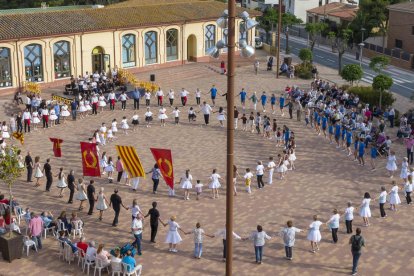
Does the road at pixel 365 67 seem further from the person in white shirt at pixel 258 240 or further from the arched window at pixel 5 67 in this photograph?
the person in white shirt at pixel 258 240

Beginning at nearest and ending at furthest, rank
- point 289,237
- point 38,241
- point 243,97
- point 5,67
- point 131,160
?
point 289,237
point 38,241
point 131,160
point 243,97
point 5,67

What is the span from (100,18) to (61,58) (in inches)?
199

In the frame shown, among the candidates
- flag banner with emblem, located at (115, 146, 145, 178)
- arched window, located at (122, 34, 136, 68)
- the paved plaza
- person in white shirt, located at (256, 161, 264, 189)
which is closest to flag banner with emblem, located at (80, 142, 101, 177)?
flag banner with emblem, located at (115, 146, 145, 178)

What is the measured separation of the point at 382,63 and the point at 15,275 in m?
31.9

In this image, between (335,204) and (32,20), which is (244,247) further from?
(32,20)

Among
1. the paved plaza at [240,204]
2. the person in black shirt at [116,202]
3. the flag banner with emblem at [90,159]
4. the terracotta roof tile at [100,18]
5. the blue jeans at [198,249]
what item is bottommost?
the paved plaza at [240,204]

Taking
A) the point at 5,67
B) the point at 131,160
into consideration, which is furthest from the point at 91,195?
the point at 5,67

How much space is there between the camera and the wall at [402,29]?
61.4 metres

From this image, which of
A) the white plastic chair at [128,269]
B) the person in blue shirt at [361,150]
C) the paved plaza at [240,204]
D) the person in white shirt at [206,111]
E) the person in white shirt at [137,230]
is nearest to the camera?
the white plastic chair at [128,269]

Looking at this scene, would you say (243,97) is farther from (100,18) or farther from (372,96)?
(100,18)

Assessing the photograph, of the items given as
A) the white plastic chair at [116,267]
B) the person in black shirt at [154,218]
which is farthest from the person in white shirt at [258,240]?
the white plastic chair at [116,267]

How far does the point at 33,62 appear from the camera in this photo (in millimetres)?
42938

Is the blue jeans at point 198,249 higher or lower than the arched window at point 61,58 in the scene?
lower

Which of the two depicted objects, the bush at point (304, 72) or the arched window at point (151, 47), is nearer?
the bush at point (304, 72)
